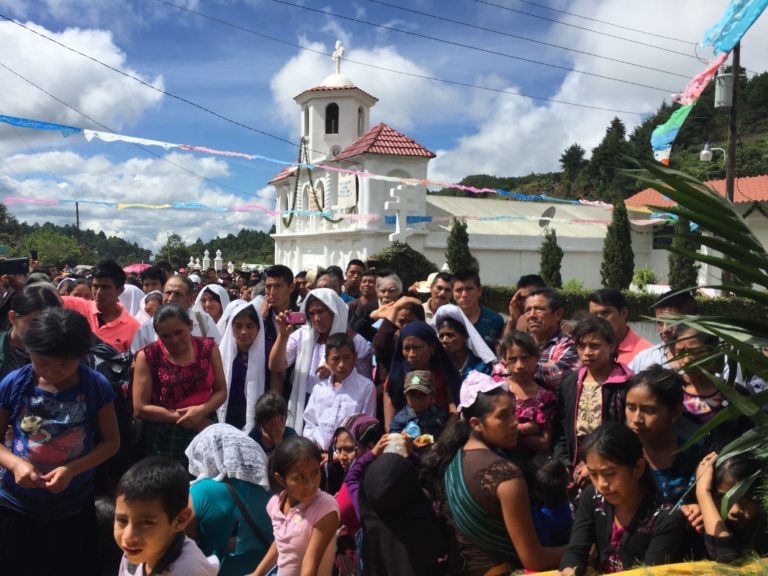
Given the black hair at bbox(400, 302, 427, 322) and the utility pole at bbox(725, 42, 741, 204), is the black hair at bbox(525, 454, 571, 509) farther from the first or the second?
the utility pole at bbox(725, 42, 741, 204)

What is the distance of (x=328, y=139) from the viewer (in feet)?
92.7

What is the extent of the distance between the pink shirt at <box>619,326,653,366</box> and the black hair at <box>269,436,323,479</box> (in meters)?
2.46

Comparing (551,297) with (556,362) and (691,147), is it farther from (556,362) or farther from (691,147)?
(691,147)

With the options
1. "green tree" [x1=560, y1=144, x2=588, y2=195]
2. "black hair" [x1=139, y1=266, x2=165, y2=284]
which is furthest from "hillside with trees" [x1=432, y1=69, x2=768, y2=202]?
"black hair" [x1=139, y1=266, x2=165, y2=284]

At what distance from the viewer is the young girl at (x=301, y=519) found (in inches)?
115

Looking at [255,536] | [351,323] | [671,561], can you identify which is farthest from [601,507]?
[351,323]

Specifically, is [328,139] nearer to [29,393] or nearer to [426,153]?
[426,153]

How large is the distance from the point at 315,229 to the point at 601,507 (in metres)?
27.0

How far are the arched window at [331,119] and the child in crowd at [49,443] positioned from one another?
87.3 ft

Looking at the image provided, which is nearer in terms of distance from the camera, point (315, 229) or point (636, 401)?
point (636, 401)

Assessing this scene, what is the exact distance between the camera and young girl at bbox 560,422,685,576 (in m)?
2.38

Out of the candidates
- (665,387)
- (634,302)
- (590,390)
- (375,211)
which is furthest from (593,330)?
(375,211)

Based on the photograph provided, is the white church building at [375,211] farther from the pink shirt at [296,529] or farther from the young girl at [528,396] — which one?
the pink shirt at [296,529]

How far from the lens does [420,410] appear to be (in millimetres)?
Answer: 3668
